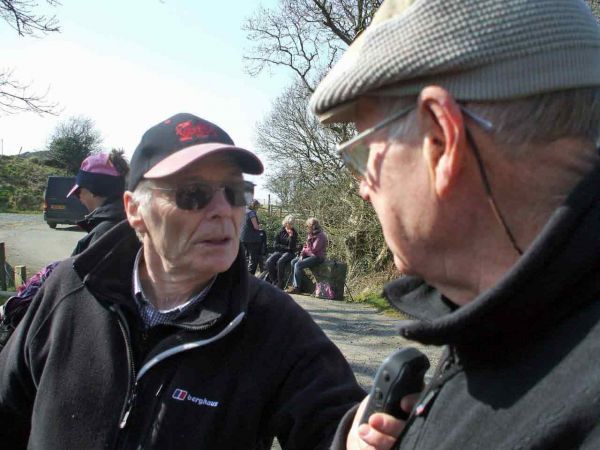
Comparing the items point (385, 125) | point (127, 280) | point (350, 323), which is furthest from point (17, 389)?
point (350, 323)

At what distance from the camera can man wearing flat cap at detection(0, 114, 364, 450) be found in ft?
5.99

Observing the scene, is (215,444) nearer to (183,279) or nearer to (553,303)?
(183,279)

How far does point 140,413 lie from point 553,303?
4.71ft

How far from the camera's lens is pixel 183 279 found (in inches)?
86.0

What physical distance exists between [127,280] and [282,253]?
1107 centimetres

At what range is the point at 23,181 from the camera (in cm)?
3912

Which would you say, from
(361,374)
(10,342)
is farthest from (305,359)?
(361,374)

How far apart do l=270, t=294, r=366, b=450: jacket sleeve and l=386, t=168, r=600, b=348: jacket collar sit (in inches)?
37.1

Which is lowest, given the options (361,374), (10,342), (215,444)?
(361,374)

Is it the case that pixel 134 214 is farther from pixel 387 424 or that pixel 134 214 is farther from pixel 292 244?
pixel 292 244

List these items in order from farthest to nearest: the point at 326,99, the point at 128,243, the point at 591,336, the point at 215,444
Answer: the point at 128,243, the point at 215,444, the point at 326,99, the point at 591,336

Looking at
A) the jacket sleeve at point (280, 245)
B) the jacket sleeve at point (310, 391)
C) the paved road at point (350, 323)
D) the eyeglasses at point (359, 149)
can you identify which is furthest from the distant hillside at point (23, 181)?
the eyeglasses at point (359, 149)

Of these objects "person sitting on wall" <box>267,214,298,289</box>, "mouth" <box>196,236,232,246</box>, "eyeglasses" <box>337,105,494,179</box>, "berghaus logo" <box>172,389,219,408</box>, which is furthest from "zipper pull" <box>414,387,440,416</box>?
"person sitting on wall" <box>267,214,298,289</box>

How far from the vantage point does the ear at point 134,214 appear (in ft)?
7.54
